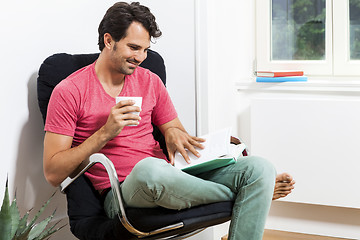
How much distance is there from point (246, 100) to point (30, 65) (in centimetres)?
133

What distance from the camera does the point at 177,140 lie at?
2.14 metres

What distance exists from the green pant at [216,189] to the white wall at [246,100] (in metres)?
0.98

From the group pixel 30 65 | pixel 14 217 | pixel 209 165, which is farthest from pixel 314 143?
pixel 14 217

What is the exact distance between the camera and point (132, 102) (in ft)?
6.19

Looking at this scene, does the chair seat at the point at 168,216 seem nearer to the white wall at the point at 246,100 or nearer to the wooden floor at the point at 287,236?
the white wall at the point at 246,100

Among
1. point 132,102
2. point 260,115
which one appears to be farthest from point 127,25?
point 260,115

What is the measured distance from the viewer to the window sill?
2867 mm

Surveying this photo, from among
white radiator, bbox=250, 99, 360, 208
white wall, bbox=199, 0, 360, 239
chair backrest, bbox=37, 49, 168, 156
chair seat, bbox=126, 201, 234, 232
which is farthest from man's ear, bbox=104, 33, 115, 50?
white radiator, bbox=250, 99, 360, 208

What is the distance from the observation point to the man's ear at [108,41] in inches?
82.0

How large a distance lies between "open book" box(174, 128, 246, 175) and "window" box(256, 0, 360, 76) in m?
1.26

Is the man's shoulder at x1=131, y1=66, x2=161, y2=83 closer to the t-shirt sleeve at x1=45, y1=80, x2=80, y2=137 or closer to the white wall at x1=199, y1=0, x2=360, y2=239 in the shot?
the t-shirt sleeve at x1=45, y1=80, x2=80, y2=137

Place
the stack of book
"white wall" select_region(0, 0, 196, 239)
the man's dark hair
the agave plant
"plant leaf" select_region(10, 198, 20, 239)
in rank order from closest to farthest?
1. the agave plant
2. "plant leaf" select_region(10, 198, 20, 239)
3. the man's dark hair
4. "white wall" select_region(0, 0, 196, 239)
5. the stack of book

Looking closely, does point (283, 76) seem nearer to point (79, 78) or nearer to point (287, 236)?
point (287, 236)

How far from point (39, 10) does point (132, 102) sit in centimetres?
71
